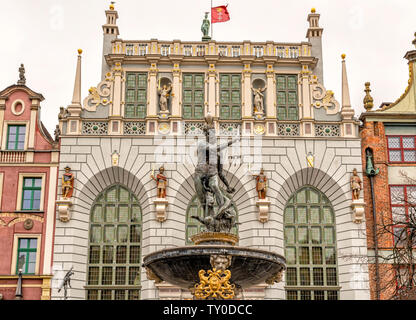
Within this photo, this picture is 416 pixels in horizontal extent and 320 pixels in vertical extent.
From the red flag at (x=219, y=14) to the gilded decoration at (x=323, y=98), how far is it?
664 cm

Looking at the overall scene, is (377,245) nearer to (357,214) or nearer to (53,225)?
(357,214)

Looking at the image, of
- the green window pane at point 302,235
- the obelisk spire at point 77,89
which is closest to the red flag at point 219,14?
the obelisk spire at point 77,89

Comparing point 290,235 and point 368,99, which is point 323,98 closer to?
point 368,99

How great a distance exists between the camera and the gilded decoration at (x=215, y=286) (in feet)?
53.4

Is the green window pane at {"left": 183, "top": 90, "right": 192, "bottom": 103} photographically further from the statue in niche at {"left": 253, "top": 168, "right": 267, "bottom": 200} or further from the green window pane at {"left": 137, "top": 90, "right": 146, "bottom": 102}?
the statue in niche at {"left": 253, "top": 168, "right": 267, "bottom": 200}

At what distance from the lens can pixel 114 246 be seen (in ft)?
113

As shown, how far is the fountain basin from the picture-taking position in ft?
54.0

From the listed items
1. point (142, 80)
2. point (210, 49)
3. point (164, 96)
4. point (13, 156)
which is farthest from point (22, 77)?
point (210, 49)

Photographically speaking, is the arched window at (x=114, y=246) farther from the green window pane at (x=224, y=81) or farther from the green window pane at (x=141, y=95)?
the green window pane at (x=224, y=81)

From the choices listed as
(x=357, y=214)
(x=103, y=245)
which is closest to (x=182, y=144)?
(x=103, y=245)

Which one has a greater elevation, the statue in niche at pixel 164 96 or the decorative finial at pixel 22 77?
the decorative finial at pixel 22 77

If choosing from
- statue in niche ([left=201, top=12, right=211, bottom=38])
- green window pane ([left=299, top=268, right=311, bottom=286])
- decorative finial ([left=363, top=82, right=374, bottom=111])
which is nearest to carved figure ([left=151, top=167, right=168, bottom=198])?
green window pane ([left=299, top=268, right=311, bottom=286])

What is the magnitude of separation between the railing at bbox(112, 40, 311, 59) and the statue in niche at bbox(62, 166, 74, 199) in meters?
8.02
